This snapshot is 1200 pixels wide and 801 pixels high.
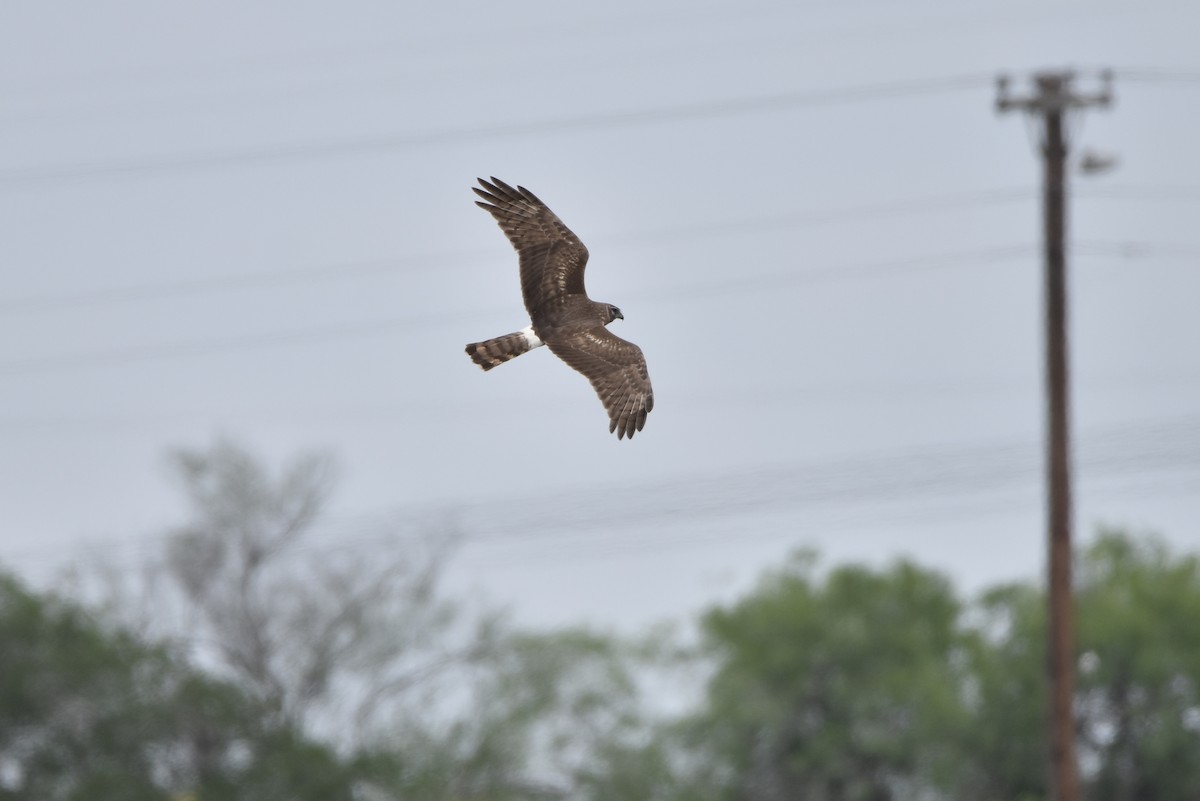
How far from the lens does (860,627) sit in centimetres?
4628

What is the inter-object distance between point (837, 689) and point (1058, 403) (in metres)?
21.8

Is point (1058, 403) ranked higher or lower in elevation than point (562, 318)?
higher

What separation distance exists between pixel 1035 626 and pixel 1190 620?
2.54 m

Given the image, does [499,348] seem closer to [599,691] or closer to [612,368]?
[612,368]

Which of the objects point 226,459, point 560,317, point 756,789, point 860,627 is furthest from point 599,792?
point 560,317

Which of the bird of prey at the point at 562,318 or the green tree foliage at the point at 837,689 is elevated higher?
the green tree foliage at the point at 837,689

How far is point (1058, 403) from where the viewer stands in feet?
78.2

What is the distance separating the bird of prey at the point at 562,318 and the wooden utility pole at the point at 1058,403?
9.49 metres

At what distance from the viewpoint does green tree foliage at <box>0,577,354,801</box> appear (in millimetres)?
38562

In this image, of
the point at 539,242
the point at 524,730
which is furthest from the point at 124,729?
the point at 539,242

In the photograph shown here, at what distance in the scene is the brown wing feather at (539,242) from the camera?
14773mm

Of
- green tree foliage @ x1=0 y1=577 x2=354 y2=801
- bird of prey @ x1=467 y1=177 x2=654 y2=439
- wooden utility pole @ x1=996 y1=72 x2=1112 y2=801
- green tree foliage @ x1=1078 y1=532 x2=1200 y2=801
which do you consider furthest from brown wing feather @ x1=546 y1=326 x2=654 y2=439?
green tree foliage @ x1=1078 y1=532 x2=1200 y2=801

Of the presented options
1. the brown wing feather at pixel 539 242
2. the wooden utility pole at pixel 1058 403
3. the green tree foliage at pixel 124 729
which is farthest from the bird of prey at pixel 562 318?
the green tree foliage at pixel 124 729

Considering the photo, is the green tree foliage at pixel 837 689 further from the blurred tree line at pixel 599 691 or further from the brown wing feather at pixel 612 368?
the brown wing feather at pixel 612 368
